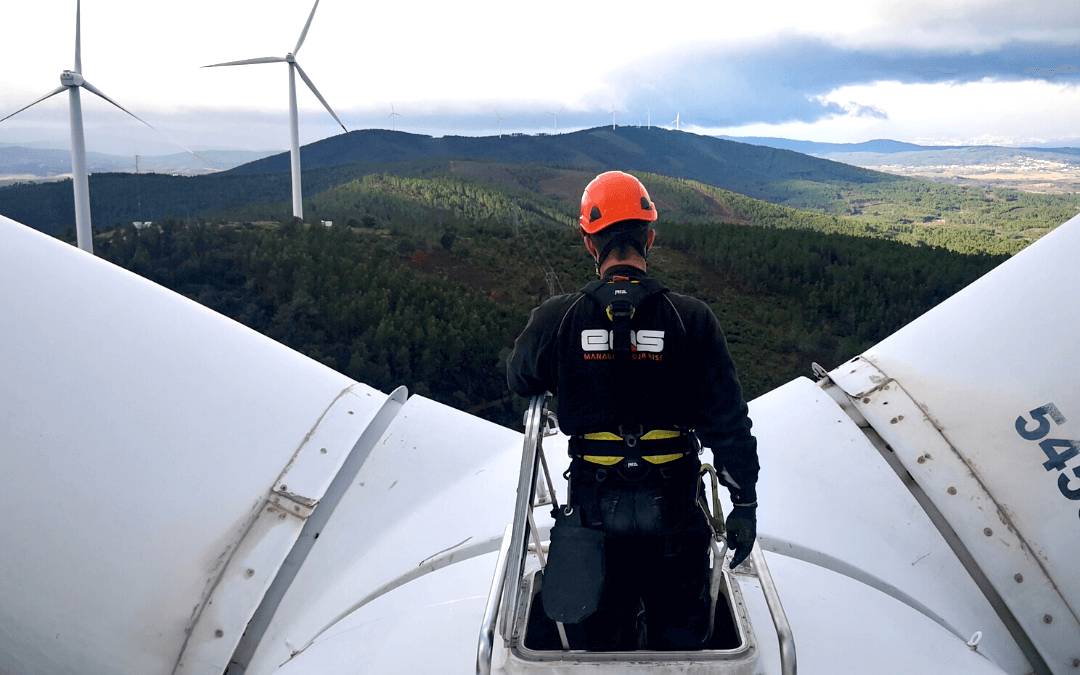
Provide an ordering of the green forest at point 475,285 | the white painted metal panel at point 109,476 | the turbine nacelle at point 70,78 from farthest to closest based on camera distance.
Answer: the green forest at point 475,285, the turbine nacelle at point 70,78, the white painted metal panel at point 109,476

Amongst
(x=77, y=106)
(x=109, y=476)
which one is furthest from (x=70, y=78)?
(x=109, y=476)

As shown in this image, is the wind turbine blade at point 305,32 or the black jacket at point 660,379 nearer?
the black jacket at point 660,379

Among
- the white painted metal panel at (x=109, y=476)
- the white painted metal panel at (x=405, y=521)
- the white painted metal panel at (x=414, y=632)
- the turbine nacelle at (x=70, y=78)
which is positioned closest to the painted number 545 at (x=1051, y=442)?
the white painted metal panel at (x=405, y=521)

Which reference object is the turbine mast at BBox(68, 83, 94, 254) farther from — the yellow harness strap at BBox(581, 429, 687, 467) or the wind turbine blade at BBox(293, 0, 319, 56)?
the yellow harness strap at BBox(581, 429, 687, 467)

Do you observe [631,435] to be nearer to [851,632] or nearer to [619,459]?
[619,459]

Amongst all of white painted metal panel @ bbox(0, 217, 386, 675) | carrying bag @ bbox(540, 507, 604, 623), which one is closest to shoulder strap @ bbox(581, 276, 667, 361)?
carrying bag @ bbox(540, 507, 604, 623)

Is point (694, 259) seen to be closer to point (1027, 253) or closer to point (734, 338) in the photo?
point (734, 338)

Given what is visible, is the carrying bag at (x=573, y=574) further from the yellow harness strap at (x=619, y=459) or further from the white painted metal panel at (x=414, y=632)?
the white painted metal panel at (x=414, y=632)
